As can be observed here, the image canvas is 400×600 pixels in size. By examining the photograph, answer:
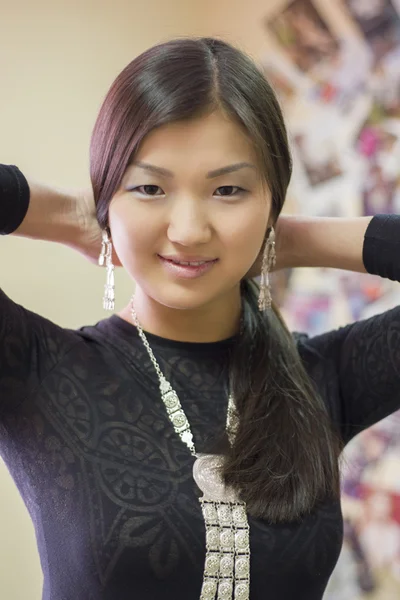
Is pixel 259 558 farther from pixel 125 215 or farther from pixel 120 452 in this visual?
pixel 125 215

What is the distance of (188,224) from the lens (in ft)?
3.65

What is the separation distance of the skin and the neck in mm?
105

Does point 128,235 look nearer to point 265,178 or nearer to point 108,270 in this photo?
point 108,270

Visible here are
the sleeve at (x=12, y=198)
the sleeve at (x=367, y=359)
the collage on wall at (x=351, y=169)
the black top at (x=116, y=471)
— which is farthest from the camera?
the collage on wall at (x=351, y=169)

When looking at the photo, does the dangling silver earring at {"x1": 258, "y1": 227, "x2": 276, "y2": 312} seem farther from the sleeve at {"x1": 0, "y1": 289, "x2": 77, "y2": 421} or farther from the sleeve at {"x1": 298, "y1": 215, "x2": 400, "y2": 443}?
the sleeve at {"x1": 0, "y1": 289, "x2": 77, "y2": 421}

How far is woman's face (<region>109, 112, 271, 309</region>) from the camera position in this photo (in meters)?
1.13

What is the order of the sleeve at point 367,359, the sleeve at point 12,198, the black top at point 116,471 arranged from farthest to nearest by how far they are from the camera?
the sleeve at point 367,359 < the sleeve at point 12,198 < the black top at point 116,471

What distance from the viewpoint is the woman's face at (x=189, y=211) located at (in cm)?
113

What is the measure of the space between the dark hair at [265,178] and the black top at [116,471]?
5cm

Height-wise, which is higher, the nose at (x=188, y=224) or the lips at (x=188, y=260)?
the nose at (x=188, y=224)

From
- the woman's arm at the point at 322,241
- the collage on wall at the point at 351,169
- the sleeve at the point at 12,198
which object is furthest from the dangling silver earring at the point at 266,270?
the collage on wall at the point at 351,169

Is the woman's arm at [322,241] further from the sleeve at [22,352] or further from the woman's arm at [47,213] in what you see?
the sleeve at [22,352]

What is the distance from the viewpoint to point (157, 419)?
1222 mm

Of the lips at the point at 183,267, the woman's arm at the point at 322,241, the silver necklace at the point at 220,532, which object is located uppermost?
the woman's arm at the point at 322,241
